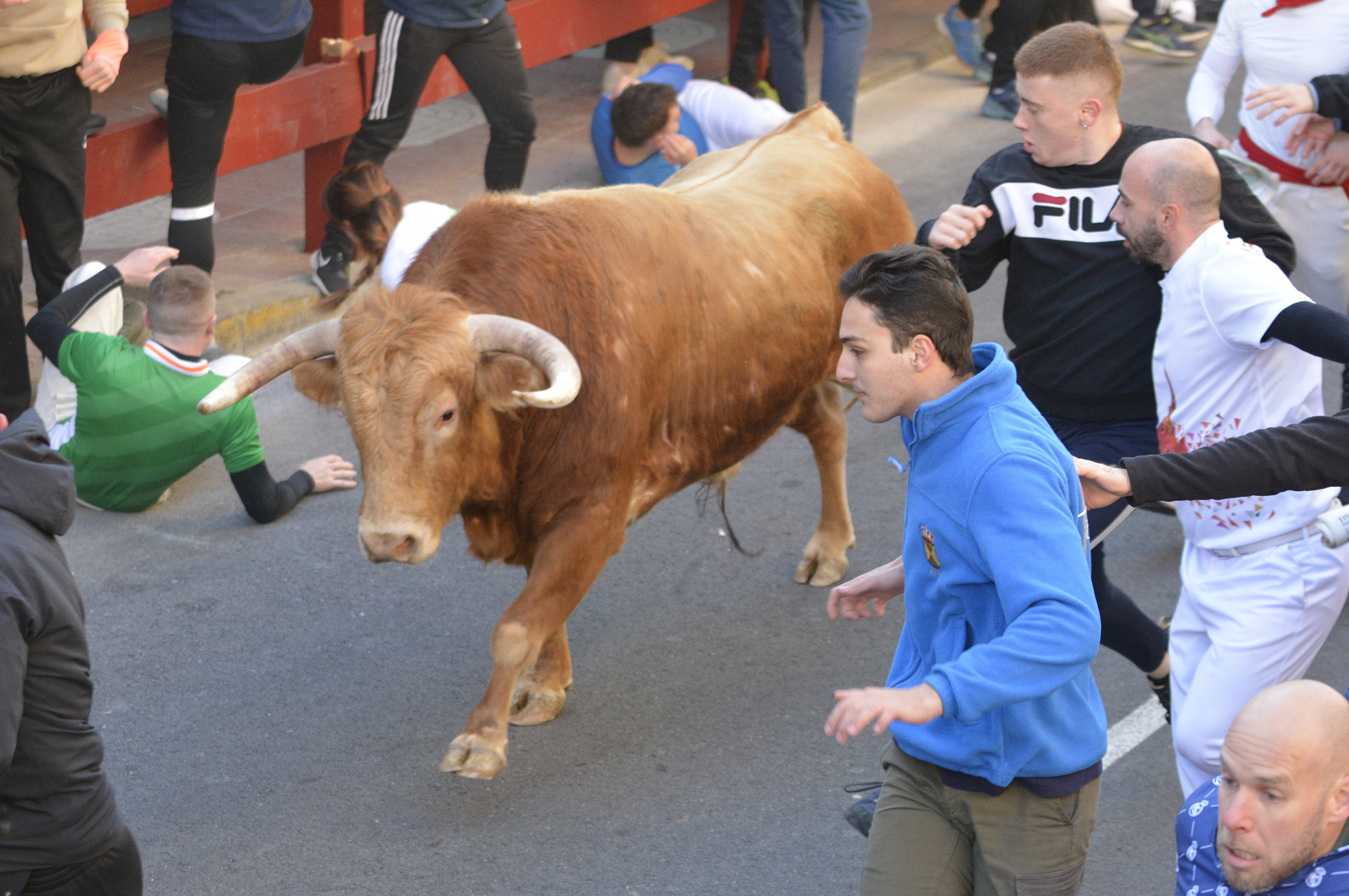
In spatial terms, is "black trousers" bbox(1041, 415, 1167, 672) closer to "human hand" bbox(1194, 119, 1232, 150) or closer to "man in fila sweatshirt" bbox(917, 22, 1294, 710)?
"man in fila sweatshirt" bbox(917, 22, 1294, 710)

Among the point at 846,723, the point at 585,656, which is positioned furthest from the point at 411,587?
the point at 846,723

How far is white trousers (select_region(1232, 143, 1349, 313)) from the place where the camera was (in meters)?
6.04

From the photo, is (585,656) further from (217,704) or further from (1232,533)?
(1232,533)

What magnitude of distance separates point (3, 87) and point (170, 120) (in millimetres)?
1143

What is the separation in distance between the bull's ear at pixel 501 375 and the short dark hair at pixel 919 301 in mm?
1468

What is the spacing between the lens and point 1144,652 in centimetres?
459

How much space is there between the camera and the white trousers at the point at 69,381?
605 cm

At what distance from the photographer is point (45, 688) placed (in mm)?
3090

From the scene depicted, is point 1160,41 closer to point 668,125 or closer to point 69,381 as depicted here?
point 668,125

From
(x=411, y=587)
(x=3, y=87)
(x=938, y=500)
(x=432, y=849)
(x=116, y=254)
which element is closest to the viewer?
(x=938, y=500)

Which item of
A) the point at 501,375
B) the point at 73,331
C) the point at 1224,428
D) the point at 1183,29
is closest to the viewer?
the point at 1224,428

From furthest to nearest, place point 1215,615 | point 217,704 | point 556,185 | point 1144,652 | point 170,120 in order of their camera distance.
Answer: point 556,185 < point 170,120 < point 217,704 < point 1144,652 < point 1215,615

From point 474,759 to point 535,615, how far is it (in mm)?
458

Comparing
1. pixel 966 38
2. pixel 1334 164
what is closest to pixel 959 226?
pixel 1334 164
